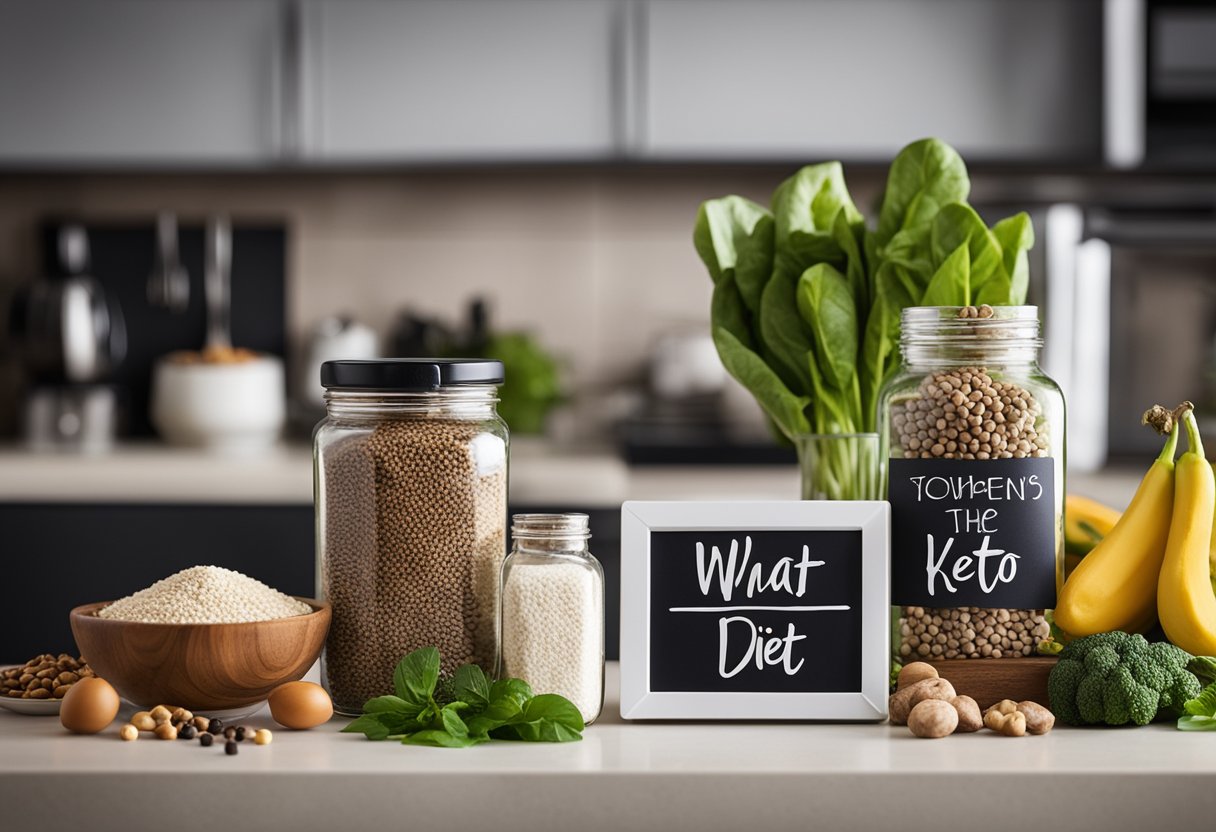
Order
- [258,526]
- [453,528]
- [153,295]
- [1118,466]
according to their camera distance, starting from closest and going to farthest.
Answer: [453,528] → [258,526] → [1118,466] → [153,295]

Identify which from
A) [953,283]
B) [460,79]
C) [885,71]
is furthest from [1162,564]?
[460,79]

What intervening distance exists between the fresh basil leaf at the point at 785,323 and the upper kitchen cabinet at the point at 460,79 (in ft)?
5.53

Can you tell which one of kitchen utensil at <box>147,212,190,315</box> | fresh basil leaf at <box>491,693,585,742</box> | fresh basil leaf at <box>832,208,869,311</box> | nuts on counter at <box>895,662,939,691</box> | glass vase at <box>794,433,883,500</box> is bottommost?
fresh basil leaf at <box>491,693,585,742</box>

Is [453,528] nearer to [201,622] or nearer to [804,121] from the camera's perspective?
[201,622]

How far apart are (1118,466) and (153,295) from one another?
2140 mm

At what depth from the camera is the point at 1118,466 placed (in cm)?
250

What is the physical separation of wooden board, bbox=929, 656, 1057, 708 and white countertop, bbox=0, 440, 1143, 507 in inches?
55.9

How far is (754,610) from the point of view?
0.83m

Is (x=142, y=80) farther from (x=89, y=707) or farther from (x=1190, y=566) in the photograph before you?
(x=1190, y=566)

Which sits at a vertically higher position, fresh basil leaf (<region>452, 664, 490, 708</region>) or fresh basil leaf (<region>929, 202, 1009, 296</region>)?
fresh basil leaf (<region>929, 202, 1009, 296</region>)

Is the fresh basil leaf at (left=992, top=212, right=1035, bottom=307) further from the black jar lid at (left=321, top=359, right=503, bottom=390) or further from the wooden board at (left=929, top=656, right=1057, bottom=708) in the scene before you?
the black jar lid at (left=321, top=359, right=503, bottom=390)

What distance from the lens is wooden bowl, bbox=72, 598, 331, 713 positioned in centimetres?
77

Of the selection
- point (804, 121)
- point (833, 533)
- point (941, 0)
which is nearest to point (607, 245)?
point (804, 121)

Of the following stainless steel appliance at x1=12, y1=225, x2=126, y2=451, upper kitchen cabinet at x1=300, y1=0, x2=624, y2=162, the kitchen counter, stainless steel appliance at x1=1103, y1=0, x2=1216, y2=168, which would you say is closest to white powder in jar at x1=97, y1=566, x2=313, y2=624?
the kitchen counter
